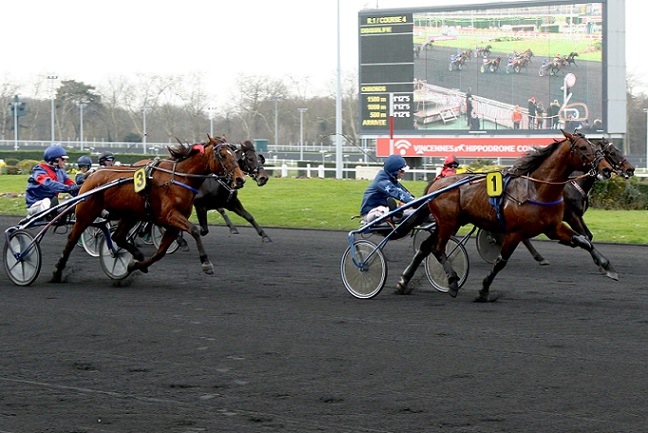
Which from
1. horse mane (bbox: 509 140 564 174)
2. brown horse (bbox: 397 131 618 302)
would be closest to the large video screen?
brown horse (bbox: 397 131 618 302)

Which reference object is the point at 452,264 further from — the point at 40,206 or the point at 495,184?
the point at 40,206

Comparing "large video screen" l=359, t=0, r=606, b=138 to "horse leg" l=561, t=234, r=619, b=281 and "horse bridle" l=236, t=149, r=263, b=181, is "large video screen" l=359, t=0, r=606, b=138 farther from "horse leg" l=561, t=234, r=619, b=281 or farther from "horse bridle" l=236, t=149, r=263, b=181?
"horse leg" l=561, t=234, r=619, b=281

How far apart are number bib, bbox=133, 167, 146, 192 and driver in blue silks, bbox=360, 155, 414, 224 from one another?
2234 millimetres

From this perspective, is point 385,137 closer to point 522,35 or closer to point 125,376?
point 522,35

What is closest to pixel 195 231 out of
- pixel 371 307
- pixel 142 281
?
pixel 142 281

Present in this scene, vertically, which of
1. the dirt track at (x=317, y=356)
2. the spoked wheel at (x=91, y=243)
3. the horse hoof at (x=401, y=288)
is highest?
the spoked wheel at (x=91, y=243)

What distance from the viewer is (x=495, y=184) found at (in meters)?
8.74

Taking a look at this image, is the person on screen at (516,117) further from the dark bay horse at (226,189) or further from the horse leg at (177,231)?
the horse leg at (177,231)

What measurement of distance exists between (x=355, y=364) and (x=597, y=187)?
1531cm

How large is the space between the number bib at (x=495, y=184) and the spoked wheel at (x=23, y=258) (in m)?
4.75

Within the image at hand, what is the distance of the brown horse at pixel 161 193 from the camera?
993cm

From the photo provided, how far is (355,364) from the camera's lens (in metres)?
6.25

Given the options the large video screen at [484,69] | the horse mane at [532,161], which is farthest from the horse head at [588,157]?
the large video screen at [484,69]

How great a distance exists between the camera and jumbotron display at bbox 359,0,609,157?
32.8 metres
